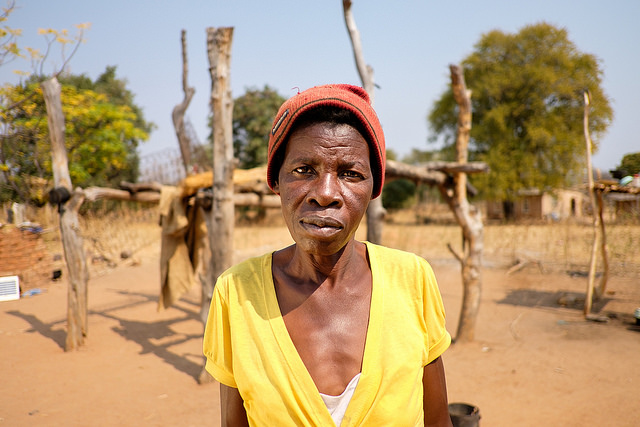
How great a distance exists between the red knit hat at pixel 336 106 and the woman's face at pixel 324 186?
4 cm

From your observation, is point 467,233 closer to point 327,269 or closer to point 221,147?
point 221,147

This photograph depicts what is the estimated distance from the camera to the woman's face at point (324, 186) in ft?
3.78

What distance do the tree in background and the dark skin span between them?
858 centimetres

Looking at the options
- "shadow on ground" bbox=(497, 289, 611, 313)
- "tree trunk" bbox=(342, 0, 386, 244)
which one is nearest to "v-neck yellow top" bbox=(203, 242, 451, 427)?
"tree trunk" bbox=(342, 0, 386, 244)

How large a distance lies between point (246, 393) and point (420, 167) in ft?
18.1

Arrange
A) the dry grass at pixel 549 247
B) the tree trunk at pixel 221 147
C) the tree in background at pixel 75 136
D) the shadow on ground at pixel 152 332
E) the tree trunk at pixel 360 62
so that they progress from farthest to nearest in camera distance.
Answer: the dry grass at pixel 549 247 → the tree in background at pixel 75 136 → the tree trunk at pixel 360 62 → the shadow on ground at pixel 152 332 → the tree trunk at pixel 221 147

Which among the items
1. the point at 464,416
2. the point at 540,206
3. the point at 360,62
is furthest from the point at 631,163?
the point at 540,206

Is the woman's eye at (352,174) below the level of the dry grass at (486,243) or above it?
above

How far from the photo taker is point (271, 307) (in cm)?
125

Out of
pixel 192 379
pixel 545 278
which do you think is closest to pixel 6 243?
pixel 192 379

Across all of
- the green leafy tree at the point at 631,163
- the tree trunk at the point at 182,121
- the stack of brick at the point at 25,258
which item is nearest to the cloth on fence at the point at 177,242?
the tree trunk at the point at 182,121

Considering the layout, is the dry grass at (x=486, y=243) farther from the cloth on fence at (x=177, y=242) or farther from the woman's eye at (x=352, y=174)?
the woman's eye at (x=352, y=174)

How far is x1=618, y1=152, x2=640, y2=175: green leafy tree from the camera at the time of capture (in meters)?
7.74

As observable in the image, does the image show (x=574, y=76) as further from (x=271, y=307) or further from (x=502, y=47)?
(x=271, y=307)
